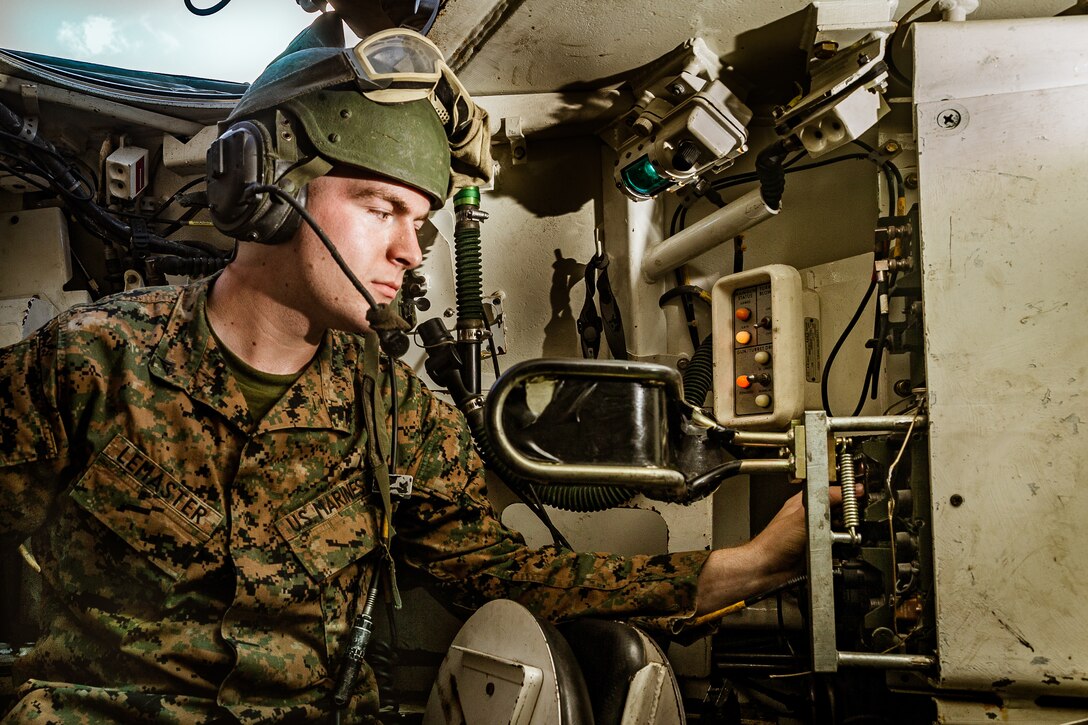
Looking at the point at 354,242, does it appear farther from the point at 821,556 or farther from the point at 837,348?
the point at 837,348

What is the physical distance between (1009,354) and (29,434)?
1968 millimetres

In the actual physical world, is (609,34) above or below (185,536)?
above

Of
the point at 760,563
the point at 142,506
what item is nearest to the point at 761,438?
the point at 760,563

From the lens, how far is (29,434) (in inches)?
67.0

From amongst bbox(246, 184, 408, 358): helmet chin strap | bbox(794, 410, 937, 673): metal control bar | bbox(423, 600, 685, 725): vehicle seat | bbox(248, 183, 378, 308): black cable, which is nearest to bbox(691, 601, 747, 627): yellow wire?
bbox(423, 600, 685, 725): vehicle seat

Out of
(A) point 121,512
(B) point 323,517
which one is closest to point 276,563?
(B) point 323,517

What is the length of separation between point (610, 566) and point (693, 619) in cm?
22

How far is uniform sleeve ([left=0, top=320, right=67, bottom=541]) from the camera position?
66.9 inches

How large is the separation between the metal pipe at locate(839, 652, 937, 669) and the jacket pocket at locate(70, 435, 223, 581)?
1.32 metres

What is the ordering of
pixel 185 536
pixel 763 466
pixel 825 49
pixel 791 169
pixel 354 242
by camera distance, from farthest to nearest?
pixel 791 169 < pixel 825 49 < pixel 354 242 < pixel 185 536 < pixel 763 466

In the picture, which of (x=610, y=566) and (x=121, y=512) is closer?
(x=121, y=512)

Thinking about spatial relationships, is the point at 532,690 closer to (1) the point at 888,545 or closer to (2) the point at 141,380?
(1) the point at 888,545

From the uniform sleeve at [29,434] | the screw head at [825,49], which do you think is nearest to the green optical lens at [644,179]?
the screw head at [825,49]

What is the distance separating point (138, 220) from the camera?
9.17ft
